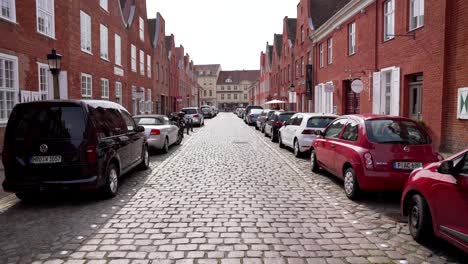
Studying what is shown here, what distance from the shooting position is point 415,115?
14.0 metres

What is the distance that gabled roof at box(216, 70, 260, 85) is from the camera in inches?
4675

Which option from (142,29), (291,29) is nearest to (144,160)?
(142,29)

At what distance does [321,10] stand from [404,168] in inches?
1075

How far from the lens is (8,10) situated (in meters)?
12.5

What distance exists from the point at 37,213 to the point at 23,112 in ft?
5.78

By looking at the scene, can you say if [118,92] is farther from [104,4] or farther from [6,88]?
[6,88]

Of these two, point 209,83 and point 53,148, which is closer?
point 53,148

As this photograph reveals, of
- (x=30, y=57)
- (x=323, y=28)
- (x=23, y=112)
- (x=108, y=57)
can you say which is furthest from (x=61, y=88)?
(x=323, y=28)

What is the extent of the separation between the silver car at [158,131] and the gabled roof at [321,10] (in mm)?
19365

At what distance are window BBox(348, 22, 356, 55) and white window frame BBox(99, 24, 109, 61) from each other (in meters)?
14.1

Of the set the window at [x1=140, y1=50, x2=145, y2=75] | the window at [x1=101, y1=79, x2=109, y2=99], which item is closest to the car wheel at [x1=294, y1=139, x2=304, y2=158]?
the window at [x1=101, y1=79, x2=109, y2=99]

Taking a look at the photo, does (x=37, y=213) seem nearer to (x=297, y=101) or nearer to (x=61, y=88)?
(x=61, y=88)

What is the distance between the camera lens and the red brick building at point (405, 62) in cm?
1154

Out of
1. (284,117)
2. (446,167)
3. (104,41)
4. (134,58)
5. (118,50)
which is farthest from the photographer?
(134,58)
